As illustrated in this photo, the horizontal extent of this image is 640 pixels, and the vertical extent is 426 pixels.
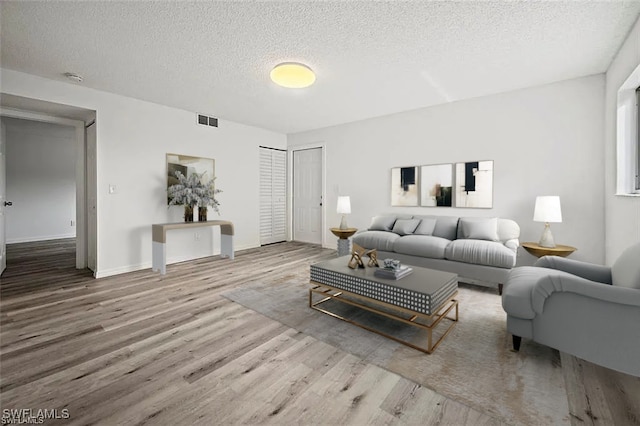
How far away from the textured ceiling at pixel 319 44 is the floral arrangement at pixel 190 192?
4.30 ft

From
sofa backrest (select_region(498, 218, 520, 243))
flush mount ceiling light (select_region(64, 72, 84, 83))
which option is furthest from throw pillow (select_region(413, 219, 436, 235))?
flush mount ceiling light (select_region(64, 72, 84, 83))

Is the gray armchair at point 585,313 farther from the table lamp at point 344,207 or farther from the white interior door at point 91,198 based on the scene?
the white interior door at point 91,198

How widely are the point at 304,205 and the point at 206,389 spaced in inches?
195

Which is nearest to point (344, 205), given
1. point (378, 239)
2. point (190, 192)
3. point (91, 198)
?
point (378, 239)

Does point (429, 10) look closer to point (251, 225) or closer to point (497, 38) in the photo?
point (497, 38)

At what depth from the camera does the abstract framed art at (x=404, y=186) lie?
4.70m

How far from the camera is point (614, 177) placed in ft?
9.69

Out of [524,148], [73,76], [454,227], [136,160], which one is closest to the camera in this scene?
[73,76]

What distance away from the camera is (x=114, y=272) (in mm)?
3984

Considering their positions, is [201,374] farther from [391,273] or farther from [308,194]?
[308,194]

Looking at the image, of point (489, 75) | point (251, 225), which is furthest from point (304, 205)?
point (489, 75)

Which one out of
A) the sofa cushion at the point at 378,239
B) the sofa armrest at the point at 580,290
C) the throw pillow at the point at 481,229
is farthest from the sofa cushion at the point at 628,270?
the sofa cushion at the point at 378,239

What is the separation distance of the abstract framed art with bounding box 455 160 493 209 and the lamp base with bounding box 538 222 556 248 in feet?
2.48

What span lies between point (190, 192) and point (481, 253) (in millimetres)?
4215
